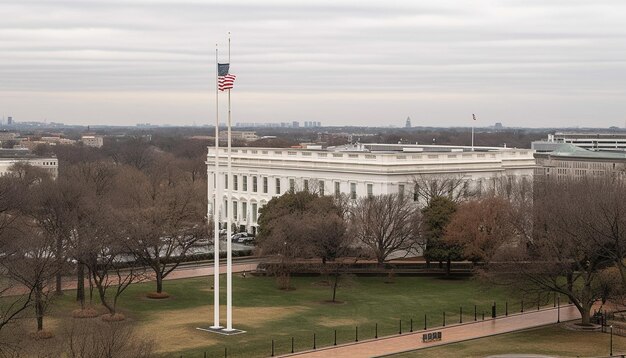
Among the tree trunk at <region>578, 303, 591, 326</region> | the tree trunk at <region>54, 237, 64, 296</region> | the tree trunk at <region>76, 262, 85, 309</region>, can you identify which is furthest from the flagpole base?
the tree trunk at <region>578, 303, 591, 326</region>

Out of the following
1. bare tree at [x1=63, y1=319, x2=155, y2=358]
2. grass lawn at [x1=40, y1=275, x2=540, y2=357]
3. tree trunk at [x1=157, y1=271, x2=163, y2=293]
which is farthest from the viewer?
tree trunk at [x1=157, y1=271, x2=163, y2=293]

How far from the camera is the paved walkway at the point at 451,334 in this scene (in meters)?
51.4

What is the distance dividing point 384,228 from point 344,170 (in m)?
17.1

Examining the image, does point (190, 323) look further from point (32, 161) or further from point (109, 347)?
point (32, 161)

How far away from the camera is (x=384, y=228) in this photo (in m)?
81.7

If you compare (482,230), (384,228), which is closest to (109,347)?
(482,230)

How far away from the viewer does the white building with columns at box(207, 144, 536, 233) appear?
312 feet

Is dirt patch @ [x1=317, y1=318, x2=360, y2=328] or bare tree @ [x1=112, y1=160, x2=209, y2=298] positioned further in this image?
bare tree @ [x1=112, y1=160, x2=209, y2=298]

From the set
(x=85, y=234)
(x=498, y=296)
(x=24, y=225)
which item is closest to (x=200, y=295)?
(x=85, y=234)

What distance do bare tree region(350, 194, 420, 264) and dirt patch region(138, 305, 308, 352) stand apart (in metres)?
17.0

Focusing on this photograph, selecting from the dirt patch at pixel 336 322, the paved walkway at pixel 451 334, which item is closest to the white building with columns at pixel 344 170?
the dirt patch at pixel 336 322

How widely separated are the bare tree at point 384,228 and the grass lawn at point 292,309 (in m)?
3.09

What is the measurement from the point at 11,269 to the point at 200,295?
17072 mm

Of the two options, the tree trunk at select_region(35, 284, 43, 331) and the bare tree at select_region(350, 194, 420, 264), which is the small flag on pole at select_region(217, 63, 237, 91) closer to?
the tree trunk at select_region(35, 284, 43, 331)
